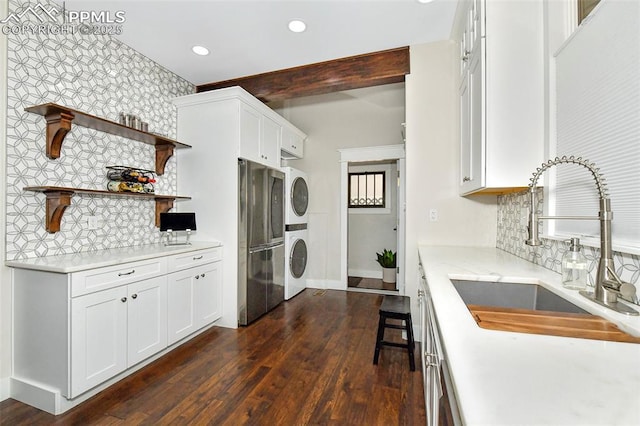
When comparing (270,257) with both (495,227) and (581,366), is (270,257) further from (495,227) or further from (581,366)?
(581,366)

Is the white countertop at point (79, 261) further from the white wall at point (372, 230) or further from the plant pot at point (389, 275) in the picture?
the white wall at point (372, 230)

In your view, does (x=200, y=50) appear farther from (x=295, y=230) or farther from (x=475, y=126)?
(x=475, y=126)

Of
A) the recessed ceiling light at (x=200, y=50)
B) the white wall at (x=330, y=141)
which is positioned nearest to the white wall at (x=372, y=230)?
the white wall at (x=330, y=141)

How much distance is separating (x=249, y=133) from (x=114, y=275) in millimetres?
1824

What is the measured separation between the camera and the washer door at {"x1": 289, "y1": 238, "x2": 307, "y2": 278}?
389 cm

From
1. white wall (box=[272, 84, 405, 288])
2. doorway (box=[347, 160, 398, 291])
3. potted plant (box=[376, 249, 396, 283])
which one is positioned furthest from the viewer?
doorway (box=[347, 160, 398, 291])

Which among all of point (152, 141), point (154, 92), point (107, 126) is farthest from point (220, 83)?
point (107, 126)

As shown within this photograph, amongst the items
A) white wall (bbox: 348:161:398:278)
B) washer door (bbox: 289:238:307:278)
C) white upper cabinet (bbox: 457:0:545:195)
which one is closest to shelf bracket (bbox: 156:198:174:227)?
washer door (bbox: 289:238:307:278)

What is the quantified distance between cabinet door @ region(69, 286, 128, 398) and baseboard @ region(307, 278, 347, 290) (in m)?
2.77

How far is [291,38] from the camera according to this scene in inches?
99.7

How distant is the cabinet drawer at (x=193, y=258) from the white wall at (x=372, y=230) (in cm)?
293

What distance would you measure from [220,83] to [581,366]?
3760 mm

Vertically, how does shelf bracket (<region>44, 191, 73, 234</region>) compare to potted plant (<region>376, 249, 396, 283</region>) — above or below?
above

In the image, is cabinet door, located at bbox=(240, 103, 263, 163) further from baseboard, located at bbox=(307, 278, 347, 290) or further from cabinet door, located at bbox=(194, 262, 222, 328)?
baseboard, located at bbox=(307, 278, 347, 290)
